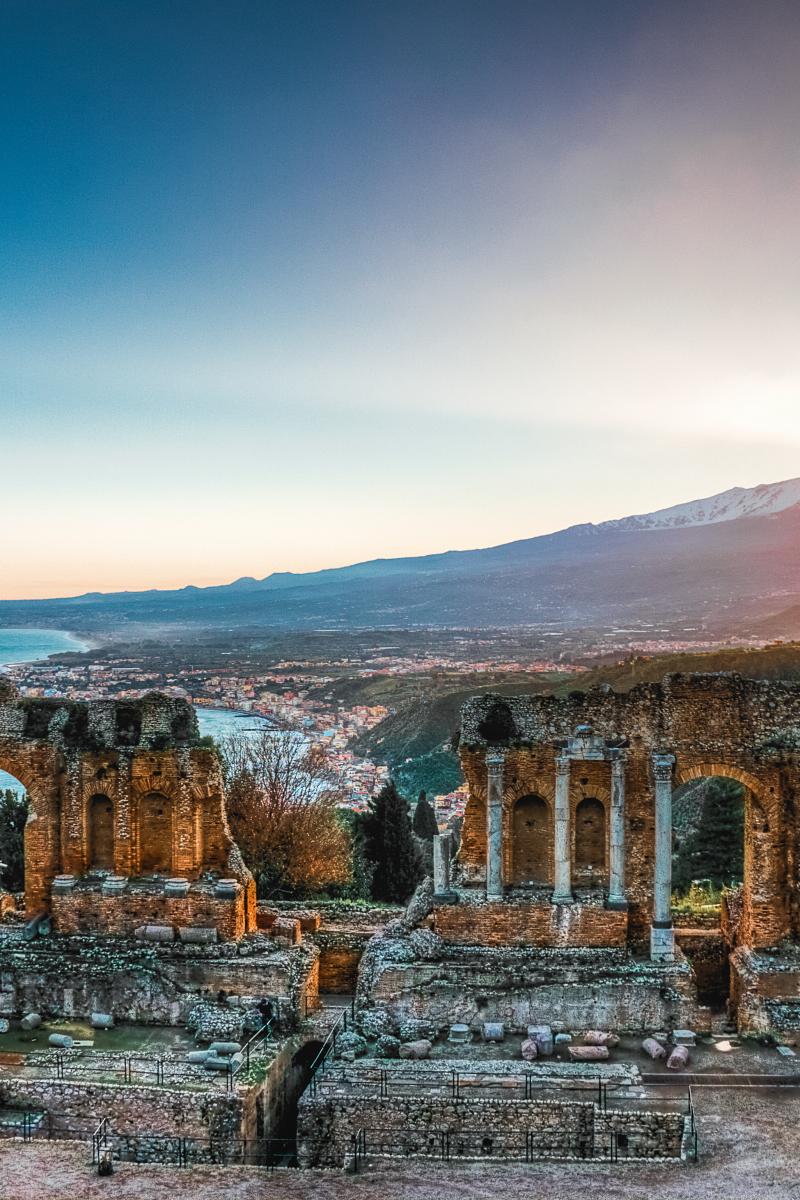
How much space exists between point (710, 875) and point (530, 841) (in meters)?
16.8

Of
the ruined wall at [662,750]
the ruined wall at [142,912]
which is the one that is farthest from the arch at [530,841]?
the ruined wall at [142,912]

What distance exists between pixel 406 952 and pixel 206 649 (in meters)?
82.3

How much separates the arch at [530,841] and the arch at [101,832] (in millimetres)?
9239

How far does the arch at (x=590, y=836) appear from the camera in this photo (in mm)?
22453

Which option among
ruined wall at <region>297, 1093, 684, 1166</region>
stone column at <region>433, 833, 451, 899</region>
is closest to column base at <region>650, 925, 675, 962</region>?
stone column at <region>433, 833, 451, 899</region>

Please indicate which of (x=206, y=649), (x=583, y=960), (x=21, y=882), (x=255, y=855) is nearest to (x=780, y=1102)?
(x=583, y=960)

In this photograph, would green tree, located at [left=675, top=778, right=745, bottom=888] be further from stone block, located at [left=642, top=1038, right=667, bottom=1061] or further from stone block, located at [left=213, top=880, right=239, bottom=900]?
stone block, located at [left=213, top=880, right=239, bottom=900]

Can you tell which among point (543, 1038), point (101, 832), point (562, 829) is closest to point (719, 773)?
point (562, 829)

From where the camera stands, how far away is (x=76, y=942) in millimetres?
21766

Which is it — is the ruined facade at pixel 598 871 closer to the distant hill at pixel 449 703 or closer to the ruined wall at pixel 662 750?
the ruined wall at pixel 662 750

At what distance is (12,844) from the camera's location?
35062mm

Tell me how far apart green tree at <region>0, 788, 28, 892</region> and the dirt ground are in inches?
777

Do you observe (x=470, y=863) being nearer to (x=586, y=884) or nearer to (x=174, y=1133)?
(x=586, y=884)

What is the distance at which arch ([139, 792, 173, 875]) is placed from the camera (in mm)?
23312
